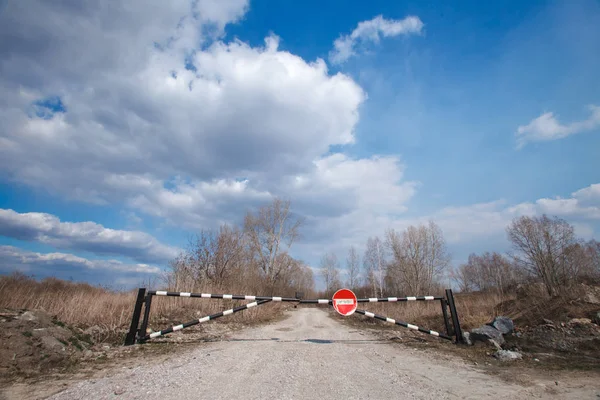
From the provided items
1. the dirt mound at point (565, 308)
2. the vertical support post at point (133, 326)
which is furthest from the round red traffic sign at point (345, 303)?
the dirt mound at point (565, 308)

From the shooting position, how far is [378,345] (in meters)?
7.33

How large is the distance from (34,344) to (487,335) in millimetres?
9842

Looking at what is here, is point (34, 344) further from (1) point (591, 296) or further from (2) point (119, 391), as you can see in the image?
(1) point (591, 296)

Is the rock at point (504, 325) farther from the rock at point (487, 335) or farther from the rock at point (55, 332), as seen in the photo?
the rock at point (55, 332)

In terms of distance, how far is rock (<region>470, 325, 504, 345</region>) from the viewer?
688 cm

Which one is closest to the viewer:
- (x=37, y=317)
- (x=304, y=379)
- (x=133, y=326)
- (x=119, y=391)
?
(x=119, y=391)

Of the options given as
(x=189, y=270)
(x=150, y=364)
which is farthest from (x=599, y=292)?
(x=189, y=270)

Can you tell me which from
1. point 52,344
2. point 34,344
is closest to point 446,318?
point 52,344

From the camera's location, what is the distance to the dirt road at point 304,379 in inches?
137

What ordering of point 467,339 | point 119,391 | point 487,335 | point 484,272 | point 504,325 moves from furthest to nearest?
point 484,272 → point 504,325 → point 467,339 → point 487,335 → point 119,391

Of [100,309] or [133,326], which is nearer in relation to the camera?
[133,326]

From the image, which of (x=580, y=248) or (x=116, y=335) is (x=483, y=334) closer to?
(x=116, y=335)

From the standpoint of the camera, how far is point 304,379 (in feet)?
13.3

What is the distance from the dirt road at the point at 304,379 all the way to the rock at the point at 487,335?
1.81 meters
